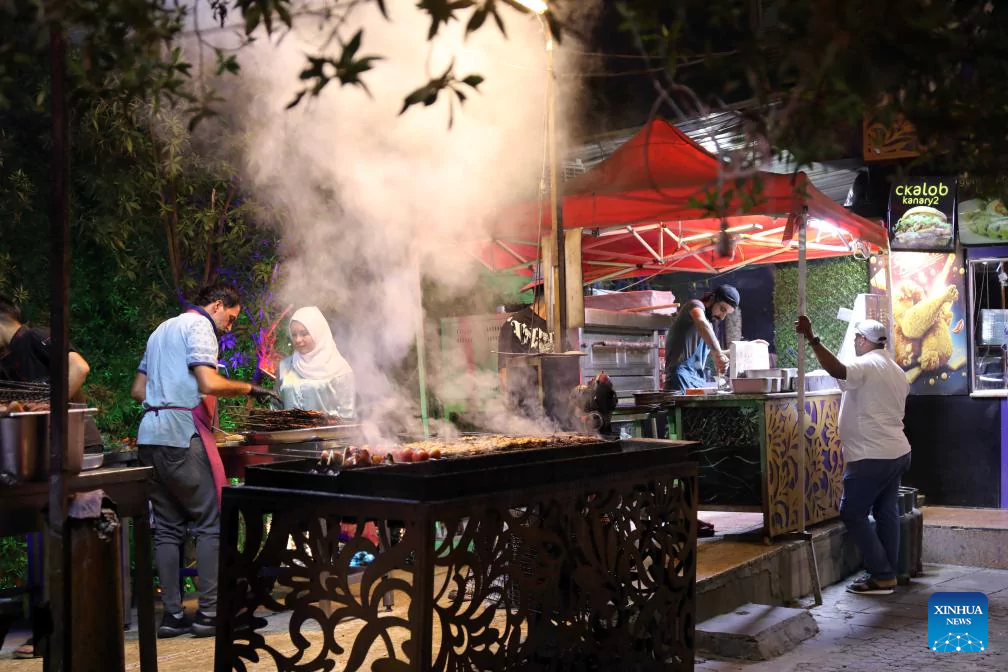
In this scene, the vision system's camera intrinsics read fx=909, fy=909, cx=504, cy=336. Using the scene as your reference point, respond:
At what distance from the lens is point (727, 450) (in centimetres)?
823

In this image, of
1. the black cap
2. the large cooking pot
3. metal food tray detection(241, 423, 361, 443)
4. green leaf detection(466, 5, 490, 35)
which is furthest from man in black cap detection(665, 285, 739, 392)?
green leaf detection(466, 5, 490, 35)

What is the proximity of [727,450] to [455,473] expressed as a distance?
5.11m

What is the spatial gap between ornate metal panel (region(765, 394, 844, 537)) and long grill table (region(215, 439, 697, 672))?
2.95 meters

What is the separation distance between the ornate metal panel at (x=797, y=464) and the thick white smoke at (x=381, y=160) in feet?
10.0

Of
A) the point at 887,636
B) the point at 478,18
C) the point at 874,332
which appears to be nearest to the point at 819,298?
the point at 874,332

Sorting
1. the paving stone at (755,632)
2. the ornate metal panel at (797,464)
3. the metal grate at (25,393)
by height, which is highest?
the metal grate at (25,393)

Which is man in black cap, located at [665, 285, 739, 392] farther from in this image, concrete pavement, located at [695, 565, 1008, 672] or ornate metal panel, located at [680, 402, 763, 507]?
concrete pavement, located at [695, 565, 1008, 672]

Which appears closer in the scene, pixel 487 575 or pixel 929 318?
pixel 487 575

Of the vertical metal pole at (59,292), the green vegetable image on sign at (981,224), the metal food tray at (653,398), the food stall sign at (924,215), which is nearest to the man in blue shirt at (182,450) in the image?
the vertical metal pole at (59,292)

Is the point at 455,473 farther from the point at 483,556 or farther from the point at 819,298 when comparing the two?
the point at 819,298

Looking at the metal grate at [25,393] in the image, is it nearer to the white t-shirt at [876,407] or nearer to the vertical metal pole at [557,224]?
the vertical metal pole at [557,224]

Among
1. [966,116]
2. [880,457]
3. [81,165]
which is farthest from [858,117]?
[81,165]

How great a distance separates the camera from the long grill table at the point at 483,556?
3512 mm

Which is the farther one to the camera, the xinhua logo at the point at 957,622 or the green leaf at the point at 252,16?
the xinhua logo at the point at 957,622
